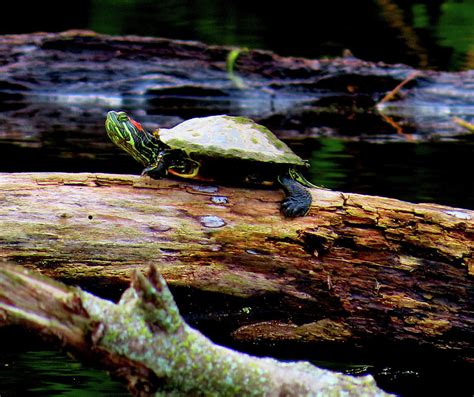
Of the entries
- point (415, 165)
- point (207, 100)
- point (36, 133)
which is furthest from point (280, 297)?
point (207, 100)

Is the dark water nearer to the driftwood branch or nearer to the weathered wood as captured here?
the weathered wood

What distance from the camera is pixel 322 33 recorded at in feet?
33.7

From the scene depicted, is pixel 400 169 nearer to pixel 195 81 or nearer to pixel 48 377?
pixel 195 81

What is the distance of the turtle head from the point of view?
2.70 m

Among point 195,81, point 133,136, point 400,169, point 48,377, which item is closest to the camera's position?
point 48,377

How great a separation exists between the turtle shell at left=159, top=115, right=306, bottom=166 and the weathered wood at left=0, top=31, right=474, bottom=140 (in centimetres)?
462

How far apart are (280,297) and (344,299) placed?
0.18 meters

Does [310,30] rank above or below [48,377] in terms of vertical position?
below

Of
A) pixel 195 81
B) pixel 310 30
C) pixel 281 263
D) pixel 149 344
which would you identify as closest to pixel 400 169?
pixel 281 263

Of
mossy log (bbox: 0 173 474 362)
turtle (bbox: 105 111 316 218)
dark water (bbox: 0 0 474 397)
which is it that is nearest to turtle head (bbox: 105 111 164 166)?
turtle (bbox: 105 111 316 218)

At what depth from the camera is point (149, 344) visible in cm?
147

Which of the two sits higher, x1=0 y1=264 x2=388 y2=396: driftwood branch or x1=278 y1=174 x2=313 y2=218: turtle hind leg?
x1=0 y1=264 x2=388 y2=396: driftwood branch

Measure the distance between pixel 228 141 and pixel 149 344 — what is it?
3.75ft

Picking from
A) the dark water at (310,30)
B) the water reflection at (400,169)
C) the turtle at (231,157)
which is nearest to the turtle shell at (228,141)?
the turtle at (231,157)
